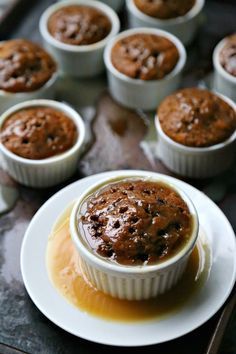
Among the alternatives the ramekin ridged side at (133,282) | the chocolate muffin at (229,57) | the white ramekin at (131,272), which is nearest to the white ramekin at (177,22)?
the chocolate muffin at (229,57)

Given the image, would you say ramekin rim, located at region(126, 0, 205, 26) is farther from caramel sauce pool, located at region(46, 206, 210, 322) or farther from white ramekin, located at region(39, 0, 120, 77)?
caramel sauce pool, located at region(46, 206, 210, 322)

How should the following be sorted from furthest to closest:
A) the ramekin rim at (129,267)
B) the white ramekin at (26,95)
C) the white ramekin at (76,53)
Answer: the white ramekin at (76,53) < the white ramekin at (26,95) < the ramekin rim at (129,267)

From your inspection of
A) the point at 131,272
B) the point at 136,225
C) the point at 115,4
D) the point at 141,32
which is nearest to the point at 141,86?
the point at 141,32

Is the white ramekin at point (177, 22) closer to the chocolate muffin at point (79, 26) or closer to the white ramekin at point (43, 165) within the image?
the chocolate muffin at point (79, 26)

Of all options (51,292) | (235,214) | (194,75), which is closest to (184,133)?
(235,214)

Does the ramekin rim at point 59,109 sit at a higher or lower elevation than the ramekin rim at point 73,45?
lower

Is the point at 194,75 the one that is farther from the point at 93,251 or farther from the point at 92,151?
the point at 93,251
